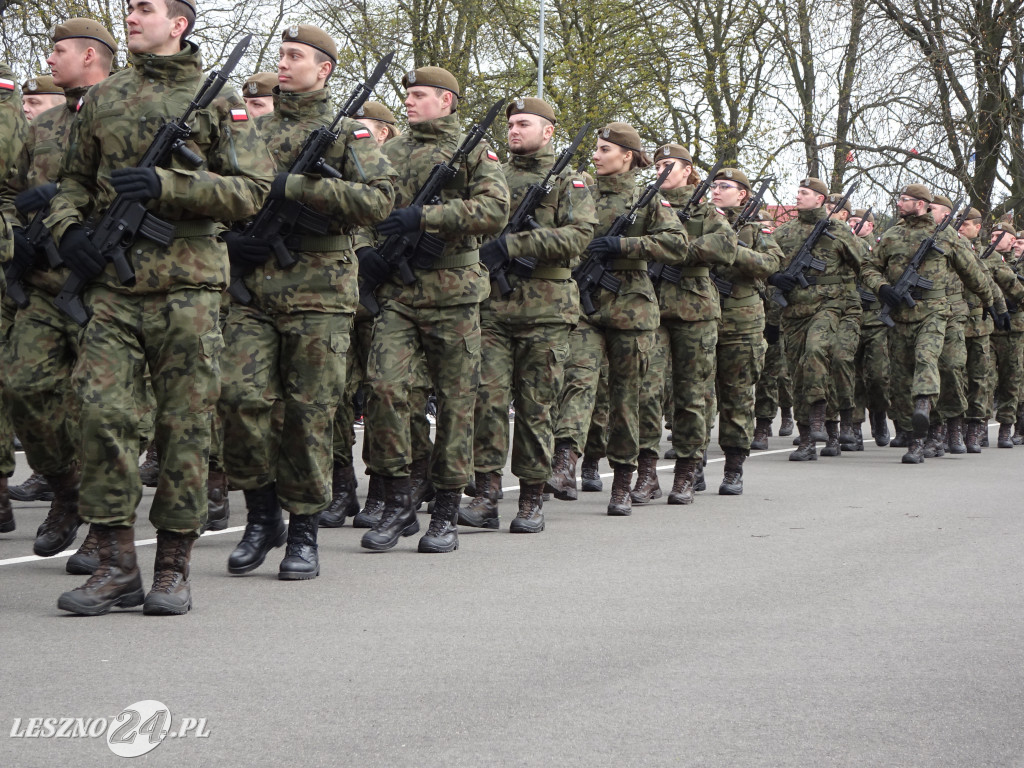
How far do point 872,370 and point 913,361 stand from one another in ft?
2.46

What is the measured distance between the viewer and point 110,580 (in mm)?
5504

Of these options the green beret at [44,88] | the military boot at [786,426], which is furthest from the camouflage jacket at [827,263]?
the green beret at [44,88]

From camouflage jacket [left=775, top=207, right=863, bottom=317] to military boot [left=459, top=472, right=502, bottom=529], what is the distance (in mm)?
6146

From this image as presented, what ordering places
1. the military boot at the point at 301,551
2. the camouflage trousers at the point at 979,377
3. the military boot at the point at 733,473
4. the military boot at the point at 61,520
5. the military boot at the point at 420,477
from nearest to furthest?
1. the military boot at the point at 301,551
2. the military boot at the point at 61,520
3. the military boot at the point at 420,477
4. the military boot at the point at 733,473
5. the camouflage trousers at the point at 979,377

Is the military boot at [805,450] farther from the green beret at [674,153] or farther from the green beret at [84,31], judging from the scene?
the green beret at [84,31]

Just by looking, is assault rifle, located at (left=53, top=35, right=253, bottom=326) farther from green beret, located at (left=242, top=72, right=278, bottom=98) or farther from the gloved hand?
green beret, located at (left=242, top=72, right=278, bottom=98)

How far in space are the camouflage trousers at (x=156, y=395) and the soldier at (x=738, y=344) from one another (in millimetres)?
4845

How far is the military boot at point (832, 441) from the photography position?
13.7 meters

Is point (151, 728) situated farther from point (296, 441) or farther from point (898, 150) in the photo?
point (898, 150)

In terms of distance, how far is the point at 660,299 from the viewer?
983 cm

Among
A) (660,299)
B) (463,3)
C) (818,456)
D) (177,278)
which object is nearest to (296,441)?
(177,278)

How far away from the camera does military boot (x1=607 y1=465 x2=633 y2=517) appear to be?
8.98 metres

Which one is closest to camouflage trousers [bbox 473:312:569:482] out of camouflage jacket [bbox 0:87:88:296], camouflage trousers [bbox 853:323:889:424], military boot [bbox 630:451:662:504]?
military boot [bbox 630:451:662:504]

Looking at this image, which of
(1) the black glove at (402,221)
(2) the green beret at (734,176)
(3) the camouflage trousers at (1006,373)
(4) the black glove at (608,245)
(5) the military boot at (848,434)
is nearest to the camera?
(1) the black glove at (402,221)
